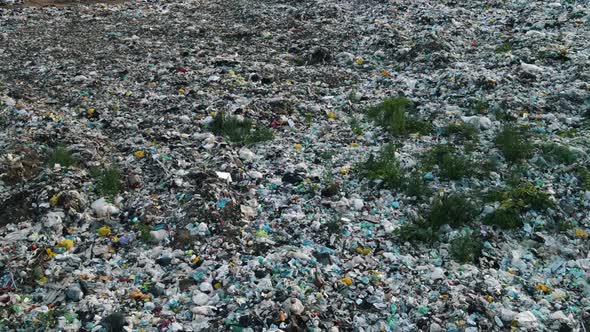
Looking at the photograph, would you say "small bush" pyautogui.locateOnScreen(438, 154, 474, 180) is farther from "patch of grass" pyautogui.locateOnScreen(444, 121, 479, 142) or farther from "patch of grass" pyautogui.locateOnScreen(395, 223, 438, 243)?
"patch of grass" pyautogui.locateOnScreen(395, 223, 438, 243)

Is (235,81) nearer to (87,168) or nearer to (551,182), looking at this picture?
(87,168)

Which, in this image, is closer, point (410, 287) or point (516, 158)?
point (410, 287)

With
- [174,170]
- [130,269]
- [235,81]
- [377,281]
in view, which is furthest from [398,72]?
[130,269]

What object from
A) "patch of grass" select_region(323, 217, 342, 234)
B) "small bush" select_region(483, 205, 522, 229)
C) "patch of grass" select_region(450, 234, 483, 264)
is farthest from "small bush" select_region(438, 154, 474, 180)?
"patch of grass" select_region(323, 217, 342, 234)

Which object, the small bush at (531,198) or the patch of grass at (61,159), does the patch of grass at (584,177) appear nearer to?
the small bush at (531,198)

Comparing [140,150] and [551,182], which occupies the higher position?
[551,182]

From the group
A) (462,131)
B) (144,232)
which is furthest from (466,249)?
(144,232)

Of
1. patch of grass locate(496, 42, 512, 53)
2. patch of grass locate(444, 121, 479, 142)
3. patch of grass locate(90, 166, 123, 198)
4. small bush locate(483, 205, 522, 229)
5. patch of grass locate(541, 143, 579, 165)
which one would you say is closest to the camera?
small bush locate(483, 205, 522, 229)
